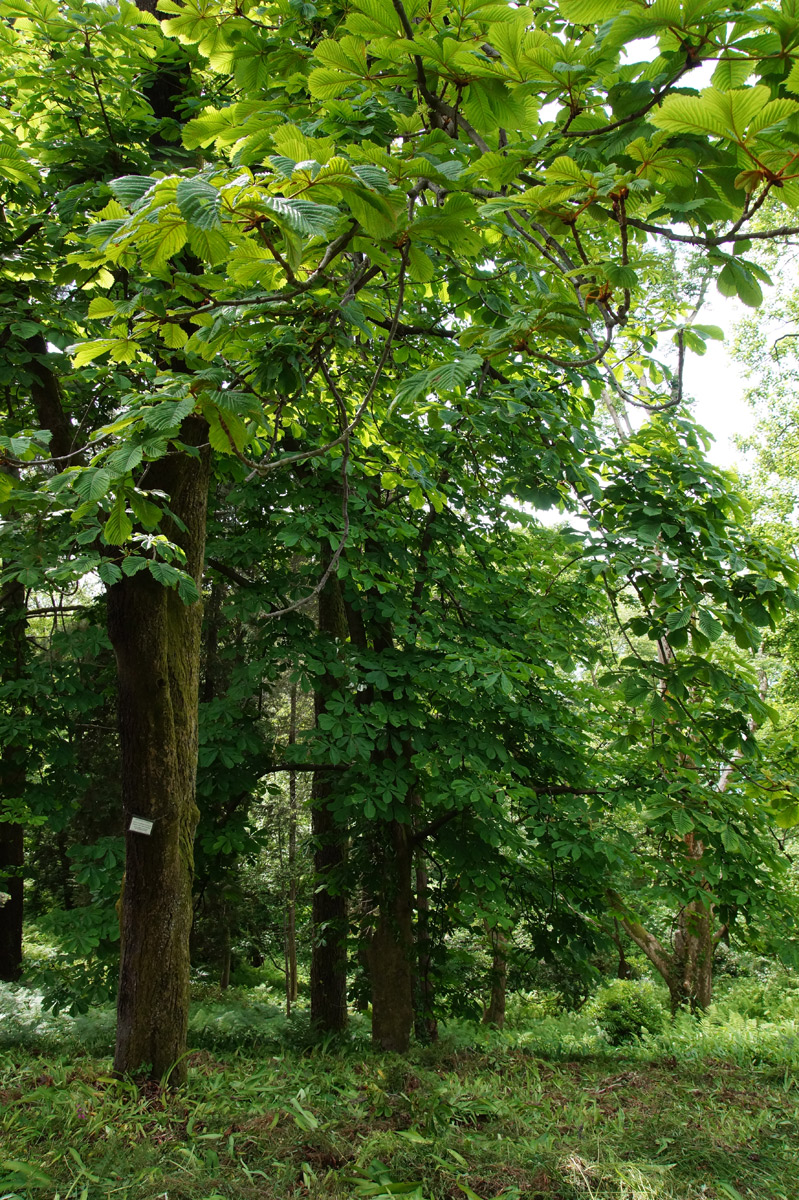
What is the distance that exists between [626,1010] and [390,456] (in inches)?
413

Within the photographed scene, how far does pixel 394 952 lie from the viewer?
5.93 m

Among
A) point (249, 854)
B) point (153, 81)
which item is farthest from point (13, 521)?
point (249, 854)

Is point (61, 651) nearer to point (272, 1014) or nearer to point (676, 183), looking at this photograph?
point (272, 1014)

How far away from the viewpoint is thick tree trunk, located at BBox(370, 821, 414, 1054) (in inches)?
229

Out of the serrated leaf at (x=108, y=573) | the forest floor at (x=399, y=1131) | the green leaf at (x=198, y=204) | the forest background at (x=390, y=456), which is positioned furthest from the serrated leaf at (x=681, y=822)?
the green leaf at (x=198, y=204)

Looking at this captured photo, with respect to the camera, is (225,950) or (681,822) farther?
(225,950)

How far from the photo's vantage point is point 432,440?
525 cm

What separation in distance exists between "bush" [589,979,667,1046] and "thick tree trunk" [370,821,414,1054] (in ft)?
19.5

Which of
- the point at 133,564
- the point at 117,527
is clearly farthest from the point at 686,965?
the point at 117,527

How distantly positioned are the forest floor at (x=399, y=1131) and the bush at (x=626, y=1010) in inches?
263

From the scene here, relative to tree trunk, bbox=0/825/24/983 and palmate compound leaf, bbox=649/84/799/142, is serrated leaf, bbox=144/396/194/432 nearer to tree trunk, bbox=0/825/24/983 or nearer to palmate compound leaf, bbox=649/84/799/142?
Answer: palmate compound leaf, bbox=649/84/799/142

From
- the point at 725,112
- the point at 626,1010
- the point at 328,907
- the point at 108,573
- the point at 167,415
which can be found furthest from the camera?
the point at 626,1010

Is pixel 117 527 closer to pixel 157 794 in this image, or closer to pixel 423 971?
pixel 157 794

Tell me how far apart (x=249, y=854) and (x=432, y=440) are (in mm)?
3648
